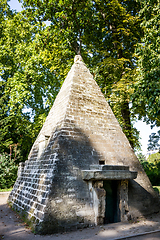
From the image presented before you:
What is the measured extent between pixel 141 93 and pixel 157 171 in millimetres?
10487

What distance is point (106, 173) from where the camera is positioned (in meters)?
5.11

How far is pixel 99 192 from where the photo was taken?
502cm

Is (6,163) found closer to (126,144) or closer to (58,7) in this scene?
(126,144)

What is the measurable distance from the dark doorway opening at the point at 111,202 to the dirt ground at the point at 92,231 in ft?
1.55

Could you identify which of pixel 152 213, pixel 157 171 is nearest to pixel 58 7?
pixel 152 213

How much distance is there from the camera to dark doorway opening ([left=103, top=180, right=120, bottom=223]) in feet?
18.3

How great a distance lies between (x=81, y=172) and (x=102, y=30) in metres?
9.32

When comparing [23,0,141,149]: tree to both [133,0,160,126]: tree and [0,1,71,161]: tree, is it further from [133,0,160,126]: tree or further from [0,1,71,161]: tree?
[133,0,160,126]: tree

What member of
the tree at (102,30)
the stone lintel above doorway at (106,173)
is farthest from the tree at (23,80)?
the stone lintel above doorway at (106,173)

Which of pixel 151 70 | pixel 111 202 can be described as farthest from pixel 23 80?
pixel 111 202

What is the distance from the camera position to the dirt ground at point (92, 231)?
4.23 m

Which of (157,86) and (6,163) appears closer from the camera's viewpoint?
(157,86)

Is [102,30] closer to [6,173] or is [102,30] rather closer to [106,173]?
[106,173]

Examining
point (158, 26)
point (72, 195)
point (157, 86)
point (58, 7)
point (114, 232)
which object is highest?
point (58, 7)
